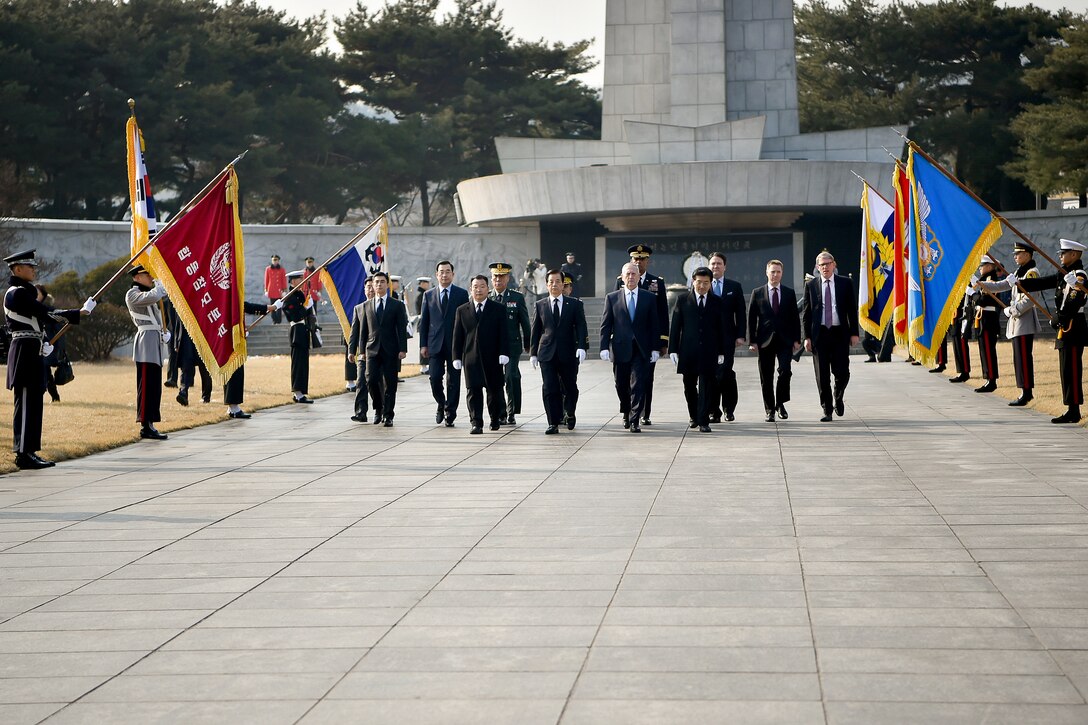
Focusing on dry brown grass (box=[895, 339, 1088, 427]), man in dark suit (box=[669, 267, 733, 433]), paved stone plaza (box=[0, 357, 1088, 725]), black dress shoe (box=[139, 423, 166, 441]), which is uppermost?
man in dark suit (box=[669, 267, 733, 433])

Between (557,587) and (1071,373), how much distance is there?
28.0ft

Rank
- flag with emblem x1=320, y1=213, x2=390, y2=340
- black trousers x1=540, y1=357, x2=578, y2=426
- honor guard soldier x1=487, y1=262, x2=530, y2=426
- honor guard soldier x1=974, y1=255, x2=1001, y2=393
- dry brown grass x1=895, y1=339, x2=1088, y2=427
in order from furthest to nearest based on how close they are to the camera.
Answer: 1. flag with emblem x1=320, y1=213, x2=390, y2=340
2. honor guard soldier x1=974, y1=255, x2=1001, y2=393
3. dry brown grass x1=895, y1=339, x2=1088, y2=427
4. honor guard soldier x1=487, y1=262, x2=530, y2=426
5. black trousers x1=540, y1=357, x2=578, y2=426

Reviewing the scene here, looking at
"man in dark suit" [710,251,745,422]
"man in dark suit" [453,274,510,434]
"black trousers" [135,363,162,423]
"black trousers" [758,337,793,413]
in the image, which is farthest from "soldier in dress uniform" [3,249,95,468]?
"black trousers" [758,337,793,413]

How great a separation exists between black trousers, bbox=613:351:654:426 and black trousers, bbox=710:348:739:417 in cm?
68

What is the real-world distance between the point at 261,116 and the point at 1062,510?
40826 millimetres

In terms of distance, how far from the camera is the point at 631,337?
12.8 meters

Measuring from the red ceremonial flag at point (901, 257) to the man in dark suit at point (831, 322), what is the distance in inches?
28.2

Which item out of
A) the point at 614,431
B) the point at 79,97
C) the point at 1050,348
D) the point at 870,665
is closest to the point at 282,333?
the point at 79,97

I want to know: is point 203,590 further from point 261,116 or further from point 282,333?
point 261,116

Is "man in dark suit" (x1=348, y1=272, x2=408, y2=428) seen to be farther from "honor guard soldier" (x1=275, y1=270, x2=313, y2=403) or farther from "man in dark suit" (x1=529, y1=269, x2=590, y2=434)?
"honor guard soldier" (x1=275, y1=270, x2=313, y2=403)

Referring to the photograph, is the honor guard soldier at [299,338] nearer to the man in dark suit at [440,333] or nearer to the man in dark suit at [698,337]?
the man in dark suit at [440,333]

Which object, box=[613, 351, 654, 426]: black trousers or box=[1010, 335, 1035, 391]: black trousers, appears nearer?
box=[613, 351, 654, 426]: black trousers

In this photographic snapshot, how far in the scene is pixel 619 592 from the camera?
5.46m

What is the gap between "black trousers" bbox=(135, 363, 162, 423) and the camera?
41.3 ft
